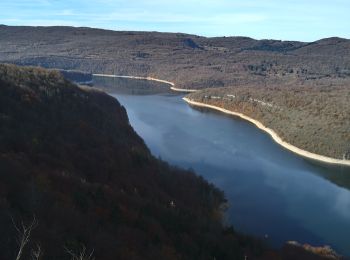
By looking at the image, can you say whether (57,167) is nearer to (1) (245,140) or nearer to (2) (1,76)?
(2) (1,76)

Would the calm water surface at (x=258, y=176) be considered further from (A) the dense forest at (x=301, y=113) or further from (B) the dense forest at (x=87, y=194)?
(B) the dense forest at (x=87, y=194)

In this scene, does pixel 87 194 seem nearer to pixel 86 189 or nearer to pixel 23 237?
pixel 86 189

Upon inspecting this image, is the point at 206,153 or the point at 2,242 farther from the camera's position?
the point at 206,153

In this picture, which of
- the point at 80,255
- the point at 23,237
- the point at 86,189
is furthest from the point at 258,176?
the point at 23,237

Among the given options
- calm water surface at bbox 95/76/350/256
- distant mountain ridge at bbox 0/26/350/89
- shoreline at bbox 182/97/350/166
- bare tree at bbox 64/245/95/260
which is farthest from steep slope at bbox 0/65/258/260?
distant mountain ridge at bbox 0/26/350/89

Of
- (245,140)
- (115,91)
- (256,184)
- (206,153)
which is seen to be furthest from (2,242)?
(115,91)
